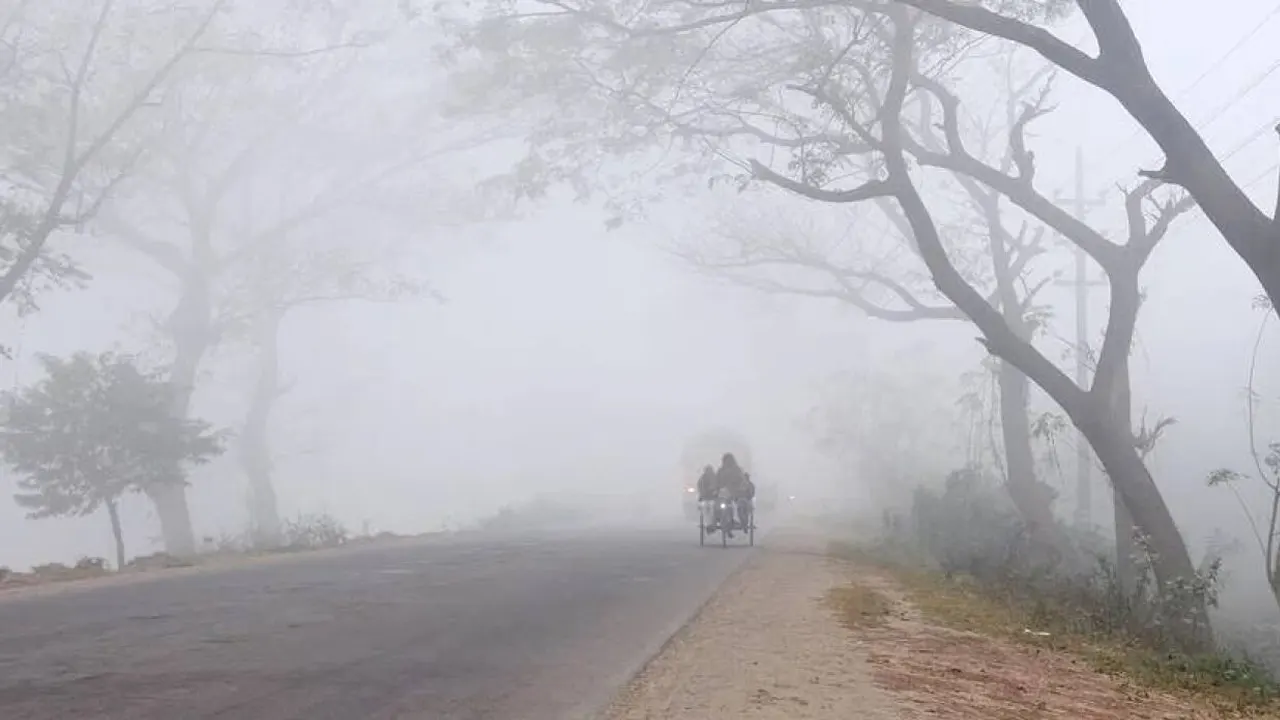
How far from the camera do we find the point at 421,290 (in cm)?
4100

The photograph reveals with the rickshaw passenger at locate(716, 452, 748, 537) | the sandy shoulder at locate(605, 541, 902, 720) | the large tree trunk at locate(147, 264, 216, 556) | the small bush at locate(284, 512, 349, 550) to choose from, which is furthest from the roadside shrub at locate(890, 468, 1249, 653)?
the large tree trunk at locate(147, 264, 216, 556)

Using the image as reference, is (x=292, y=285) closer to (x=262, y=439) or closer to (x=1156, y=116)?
(x=262, y=439)

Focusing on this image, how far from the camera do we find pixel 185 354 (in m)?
37.3

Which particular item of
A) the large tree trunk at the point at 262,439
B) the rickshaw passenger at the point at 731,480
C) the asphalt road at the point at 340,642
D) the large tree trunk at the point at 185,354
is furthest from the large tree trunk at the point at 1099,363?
the large tree trunk at the point at 262,439

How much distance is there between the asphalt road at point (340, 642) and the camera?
7.70 metres

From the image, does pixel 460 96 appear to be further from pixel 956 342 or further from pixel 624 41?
pixel 956 342

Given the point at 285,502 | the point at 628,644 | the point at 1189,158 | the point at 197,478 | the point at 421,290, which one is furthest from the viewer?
the point at 285,502

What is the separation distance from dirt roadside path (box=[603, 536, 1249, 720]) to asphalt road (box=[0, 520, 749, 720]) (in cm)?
46

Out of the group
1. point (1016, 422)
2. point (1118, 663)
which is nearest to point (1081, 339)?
point (1016, 422)

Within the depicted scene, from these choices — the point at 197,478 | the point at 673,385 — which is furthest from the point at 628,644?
the point at 673,385

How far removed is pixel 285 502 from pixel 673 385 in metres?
62.6

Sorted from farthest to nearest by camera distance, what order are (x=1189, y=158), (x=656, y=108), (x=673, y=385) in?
1. (x=673, y=385)
2. (x=656, y=108)
3. (x=1189, y=158)

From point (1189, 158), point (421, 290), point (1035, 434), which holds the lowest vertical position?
point (1035, 434)

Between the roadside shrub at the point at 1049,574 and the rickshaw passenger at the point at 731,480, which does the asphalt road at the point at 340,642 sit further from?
the rickshaw passenger at the point at 731,480
